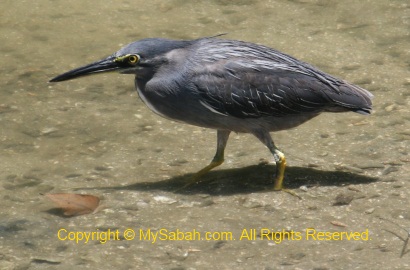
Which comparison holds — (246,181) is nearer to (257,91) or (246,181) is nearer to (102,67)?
(257,91)

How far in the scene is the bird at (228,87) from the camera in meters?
6.86

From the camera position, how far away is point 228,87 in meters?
6.89

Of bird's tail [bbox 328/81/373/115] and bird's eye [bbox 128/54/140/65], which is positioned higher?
bird's eye [bbox 128/54/140/65]

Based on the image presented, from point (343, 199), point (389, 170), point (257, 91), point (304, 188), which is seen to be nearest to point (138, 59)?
point (257, 91)

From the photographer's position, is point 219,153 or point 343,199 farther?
point 219,153

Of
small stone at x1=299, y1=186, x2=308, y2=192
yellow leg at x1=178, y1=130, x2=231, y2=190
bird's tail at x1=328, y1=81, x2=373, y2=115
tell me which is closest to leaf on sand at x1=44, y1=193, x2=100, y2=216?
yellow leg at x1=178, y1=130, x2=231, y2=190

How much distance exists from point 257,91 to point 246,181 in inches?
28.9

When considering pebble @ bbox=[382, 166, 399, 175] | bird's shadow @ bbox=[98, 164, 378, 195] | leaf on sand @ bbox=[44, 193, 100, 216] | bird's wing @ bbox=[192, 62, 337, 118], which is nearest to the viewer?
leaf on sand @ bbox=[44, 193, 100, 216]

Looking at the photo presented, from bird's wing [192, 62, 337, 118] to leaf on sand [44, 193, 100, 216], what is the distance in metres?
1.07

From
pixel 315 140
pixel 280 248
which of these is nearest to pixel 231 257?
pixel 280 248

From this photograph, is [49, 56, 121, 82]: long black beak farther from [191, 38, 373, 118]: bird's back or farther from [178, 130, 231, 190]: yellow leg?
[178, 130, 231, 190]: yellow leg

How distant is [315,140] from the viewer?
25.6 ft

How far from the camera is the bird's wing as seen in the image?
6848 millimetres

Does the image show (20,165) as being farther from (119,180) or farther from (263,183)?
(263,183)
